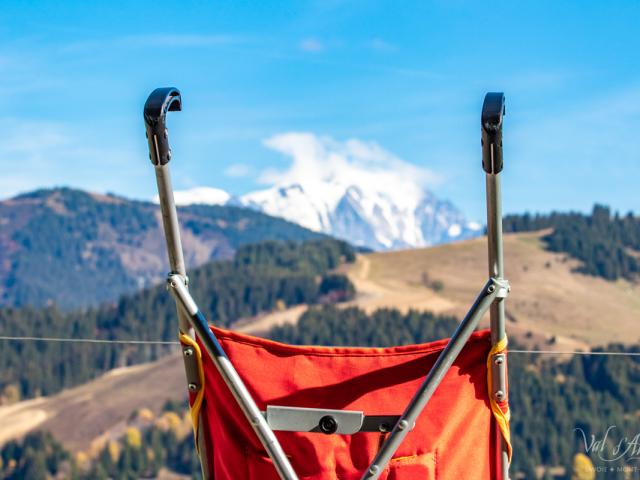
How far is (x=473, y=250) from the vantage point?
130750mm

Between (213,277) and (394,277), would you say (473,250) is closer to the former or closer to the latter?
(394,277)

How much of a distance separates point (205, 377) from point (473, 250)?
12978 centimetres

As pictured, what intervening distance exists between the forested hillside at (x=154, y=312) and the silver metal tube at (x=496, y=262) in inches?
3870

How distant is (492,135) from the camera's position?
218cm

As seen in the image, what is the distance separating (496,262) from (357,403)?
483 millimetres

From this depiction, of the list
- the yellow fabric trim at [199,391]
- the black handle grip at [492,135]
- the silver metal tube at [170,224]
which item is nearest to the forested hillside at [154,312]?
the yellow fabric trim at [199,391]

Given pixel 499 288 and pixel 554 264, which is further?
pixel 554 264

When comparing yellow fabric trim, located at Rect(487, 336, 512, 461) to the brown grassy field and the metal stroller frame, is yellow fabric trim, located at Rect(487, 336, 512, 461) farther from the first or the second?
the brown grassy field

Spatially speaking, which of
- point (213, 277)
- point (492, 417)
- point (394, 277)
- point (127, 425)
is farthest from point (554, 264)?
point (492, 417)

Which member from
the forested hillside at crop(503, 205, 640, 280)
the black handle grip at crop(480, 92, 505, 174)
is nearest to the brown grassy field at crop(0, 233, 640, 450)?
the forested hillside at crop(503, 205, 640, 280)

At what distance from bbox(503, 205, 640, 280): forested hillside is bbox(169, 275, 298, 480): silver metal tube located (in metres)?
132

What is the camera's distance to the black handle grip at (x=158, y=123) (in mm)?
2293

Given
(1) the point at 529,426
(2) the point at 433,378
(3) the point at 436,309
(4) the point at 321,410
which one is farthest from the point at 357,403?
(3) the point at 436,309

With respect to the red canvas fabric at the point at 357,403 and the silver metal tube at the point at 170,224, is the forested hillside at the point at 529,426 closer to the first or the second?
the red canvas fabric at the point at 357,403
